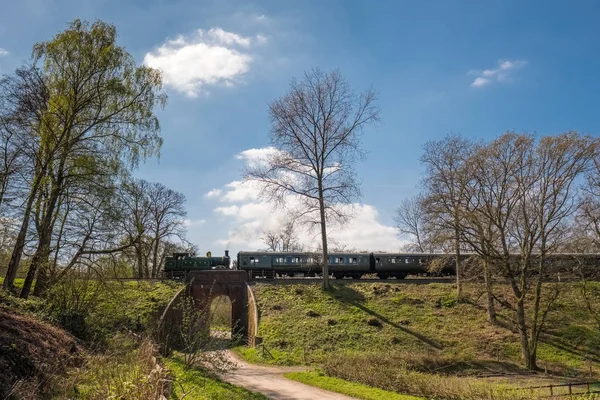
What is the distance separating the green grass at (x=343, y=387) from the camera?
12523 millimetres

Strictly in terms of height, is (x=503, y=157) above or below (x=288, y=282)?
above

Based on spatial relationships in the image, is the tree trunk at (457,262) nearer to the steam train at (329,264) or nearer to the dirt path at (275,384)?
the steam train at (329,264)

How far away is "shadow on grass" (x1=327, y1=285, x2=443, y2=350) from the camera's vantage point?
872 inches

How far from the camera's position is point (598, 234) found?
79.3 feet

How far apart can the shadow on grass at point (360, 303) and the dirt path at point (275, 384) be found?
24.2ft

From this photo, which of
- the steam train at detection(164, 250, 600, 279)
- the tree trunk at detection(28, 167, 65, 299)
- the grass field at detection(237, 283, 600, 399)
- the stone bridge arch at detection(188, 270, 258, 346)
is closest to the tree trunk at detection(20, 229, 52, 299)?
the tree trunk at detection(28, 167, 65, 299)

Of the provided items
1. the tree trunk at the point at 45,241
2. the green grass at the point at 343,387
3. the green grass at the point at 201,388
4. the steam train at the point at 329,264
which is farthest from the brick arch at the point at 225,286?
the green grass at the point at 201,388

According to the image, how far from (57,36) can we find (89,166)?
519cm

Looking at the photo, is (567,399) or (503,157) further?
(503,157)

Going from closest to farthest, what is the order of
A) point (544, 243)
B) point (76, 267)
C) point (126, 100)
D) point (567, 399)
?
point (567, 399) < point (76, 267) < point (126, 100) < point (544, 243)

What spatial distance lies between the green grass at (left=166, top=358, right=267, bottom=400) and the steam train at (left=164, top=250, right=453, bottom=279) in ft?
67.1

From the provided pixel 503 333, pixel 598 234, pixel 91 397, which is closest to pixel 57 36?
pixel 91 397

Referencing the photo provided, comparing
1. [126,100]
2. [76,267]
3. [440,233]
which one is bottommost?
[76,267]

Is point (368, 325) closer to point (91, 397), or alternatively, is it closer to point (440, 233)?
point (440, 233)
